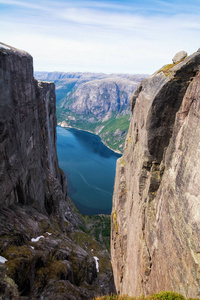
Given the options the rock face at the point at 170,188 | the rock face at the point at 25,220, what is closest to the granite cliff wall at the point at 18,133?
the rock face at the point at 25,220

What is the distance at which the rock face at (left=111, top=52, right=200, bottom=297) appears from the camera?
56.2 ft

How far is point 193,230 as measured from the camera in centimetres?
1659

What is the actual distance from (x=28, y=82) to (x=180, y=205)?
34.9 metres

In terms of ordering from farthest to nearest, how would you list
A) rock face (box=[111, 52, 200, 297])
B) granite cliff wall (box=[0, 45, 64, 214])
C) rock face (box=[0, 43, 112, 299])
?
1. granite cliff wall (box=[0, 45, 64, 214])
2. rock face (box=[0, 43, 112, 299])
3. rock face (box=[111, 52, 200, 297])

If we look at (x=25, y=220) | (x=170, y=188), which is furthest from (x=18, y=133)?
(x=170, y=188)

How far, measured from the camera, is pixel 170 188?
21.4m

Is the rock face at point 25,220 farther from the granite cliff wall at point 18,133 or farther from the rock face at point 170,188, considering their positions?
the rock face at point 170,188

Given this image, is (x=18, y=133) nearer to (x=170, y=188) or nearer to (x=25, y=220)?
(x=25, y=220)

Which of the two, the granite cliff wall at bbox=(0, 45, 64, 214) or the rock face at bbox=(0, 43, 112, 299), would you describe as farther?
the granite cliff wall at bbox=(0, 45, 64, 214)

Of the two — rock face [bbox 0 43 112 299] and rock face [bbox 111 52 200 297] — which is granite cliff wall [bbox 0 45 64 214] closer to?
rock face [bbox 0 43 112 299]

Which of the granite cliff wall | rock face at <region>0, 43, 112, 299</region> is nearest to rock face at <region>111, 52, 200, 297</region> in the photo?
rock face at <region>0, 43, 112, 299</region>

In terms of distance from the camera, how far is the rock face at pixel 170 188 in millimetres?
17141

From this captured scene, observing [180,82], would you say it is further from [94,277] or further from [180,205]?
[94,277]

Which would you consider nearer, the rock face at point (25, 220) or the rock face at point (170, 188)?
the rock face at point (170, 188)
